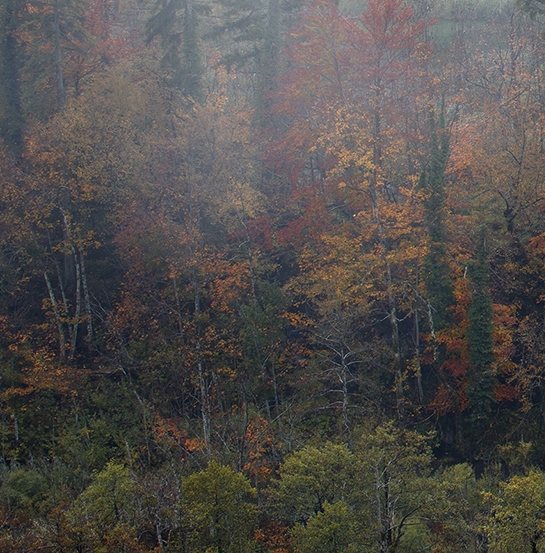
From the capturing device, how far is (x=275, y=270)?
2666 cm

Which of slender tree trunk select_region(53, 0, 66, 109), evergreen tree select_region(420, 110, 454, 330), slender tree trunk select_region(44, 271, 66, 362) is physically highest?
slender tree trunk select_region(53, 0, 66, 109)

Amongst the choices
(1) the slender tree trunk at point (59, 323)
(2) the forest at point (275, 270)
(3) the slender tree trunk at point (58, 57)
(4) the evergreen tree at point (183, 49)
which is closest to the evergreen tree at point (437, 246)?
(2) the forest at point (275, 270)

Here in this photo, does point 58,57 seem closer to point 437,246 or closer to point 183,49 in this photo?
point 183,49

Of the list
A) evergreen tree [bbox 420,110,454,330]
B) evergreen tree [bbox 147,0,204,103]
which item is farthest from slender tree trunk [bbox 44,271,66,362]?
evergreen tree [bbox 420,110,454,330]

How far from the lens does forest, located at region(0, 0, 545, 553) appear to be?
751 inches

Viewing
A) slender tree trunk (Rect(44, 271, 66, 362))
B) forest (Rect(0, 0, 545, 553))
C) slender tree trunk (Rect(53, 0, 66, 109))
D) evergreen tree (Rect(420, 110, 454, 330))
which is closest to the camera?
forest (Rect(0, 0, 545, 553))

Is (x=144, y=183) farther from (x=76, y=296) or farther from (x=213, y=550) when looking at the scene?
(x=213, y=550)

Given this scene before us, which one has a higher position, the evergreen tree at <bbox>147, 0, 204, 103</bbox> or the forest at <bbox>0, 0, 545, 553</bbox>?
the evergreen tree at <bbox>147, 0, 204, 103</bbox>

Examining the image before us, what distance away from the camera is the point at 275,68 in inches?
1240

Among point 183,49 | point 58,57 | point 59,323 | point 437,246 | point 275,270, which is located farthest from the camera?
point 183,49

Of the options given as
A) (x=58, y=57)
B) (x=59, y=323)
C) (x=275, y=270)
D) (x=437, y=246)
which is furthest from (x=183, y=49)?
(x=437, y=246)

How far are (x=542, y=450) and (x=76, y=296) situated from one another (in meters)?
18.8

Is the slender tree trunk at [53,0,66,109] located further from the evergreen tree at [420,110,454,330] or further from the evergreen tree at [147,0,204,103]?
the evergreen tree at [420,110,454,330]

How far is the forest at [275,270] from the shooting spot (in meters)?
19.1
